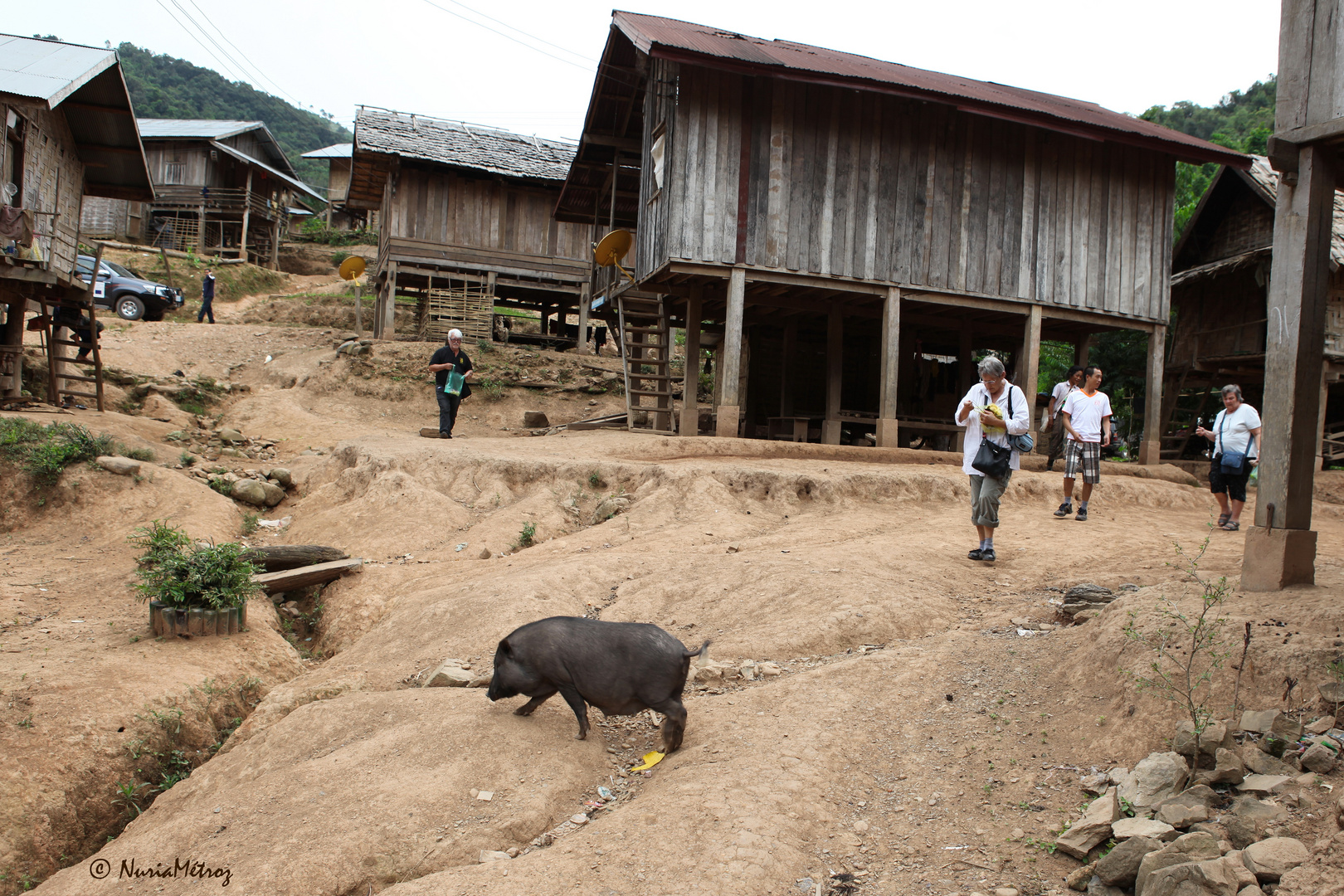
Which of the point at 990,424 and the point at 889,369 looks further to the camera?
the point at 889,369

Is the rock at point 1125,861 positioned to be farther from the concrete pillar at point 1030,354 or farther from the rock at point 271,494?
the concrete pillar at point 1030,354

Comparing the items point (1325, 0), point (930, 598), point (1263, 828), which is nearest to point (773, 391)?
point (930, 598)

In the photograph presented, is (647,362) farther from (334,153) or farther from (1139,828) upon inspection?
(334,153)

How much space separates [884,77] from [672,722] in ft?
36.9

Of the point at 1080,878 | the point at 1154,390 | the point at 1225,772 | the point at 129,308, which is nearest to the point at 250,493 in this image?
the point at 1080,878

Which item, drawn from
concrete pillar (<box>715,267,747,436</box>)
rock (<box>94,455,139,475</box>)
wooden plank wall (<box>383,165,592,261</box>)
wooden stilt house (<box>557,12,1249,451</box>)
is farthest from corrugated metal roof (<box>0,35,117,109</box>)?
concrete pillar (<box>715,267,747,436</box>)

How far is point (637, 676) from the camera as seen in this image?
426cm

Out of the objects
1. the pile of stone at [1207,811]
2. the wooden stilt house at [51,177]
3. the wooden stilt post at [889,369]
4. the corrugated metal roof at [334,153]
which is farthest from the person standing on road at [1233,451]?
the corrugated metal roof at [334,153]

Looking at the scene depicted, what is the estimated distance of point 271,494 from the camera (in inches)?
428

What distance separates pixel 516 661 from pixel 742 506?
5404 millimetres

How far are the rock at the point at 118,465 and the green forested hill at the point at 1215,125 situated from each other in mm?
24314

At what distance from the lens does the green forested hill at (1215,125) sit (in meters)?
24.0

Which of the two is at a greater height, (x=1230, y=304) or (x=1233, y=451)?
(x=1230, y=304)

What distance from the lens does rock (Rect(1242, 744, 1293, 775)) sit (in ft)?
11.5
